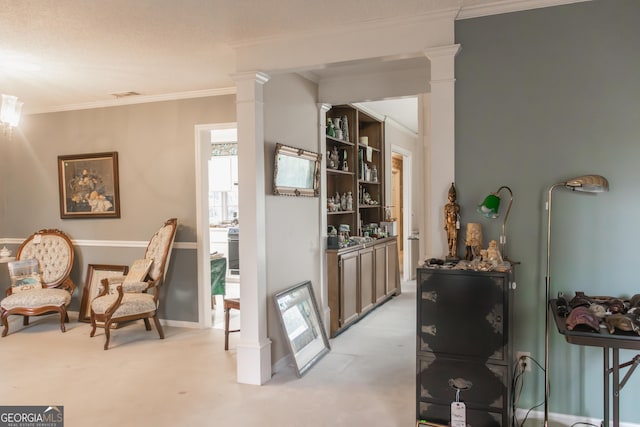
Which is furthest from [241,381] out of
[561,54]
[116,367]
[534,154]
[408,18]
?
[561,54]

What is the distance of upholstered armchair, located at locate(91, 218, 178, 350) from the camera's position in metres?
4.35

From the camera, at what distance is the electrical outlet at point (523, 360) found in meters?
2.75

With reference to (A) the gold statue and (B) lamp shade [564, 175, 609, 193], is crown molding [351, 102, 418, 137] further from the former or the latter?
(B) lamp shade [564, 175, 609, 193]

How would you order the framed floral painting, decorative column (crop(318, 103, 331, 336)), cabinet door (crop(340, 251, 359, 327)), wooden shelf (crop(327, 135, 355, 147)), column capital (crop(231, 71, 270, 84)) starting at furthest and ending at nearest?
1. the framed floral painting
2. wooden shelf (crop(327, 135, 355, 147))
3. cabinet door (crop(340, 251, 359, 327))
4. decorative column (crop(318, 103, 331, 336))
5. column capital (crop(231, 71, 270, 84))

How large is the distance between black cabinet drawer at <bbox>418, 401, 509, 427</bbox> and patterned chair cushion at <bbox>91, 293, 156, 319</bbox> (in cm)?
299

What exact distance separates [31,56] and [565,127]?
377 centimetres

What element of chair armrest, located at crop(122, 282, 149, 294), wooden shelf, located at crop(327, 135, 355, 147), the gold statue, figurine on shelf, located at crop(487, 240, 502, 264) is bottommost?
chair armrest, located at crop(122, 282, 149, 294)

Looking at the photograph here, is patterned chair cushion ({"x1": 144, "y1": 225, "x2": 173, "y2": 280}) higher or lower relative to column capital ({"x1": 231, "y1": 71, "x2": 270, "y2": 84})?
lower

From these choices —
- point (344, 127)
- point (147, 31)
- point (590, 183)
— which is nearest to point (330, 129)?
point (344, 127)

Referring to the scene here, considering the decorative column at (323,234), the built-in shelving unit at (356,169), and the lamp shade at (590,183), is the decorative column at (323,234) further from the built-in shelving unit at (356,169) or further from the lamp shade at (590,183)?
the lamp shade at (590,183)

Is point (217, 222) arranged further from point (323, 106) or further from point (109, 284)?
point (323, 106)

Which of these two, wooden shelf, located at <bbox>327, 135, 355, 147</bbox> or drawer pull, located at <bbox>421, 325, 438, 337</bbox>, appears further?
wooden shelf, located at <bbox>327, 135, 355, 147</bbox>

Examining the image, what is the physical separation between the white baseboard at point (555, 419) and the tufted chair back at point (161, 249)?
11.4 ft

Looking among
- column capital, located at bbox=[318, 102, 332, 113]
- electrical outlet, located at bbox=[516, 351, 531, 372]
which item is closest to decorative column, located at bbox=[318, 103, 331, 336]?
column capital, located at bbox=[318, 102, 332, 113]
